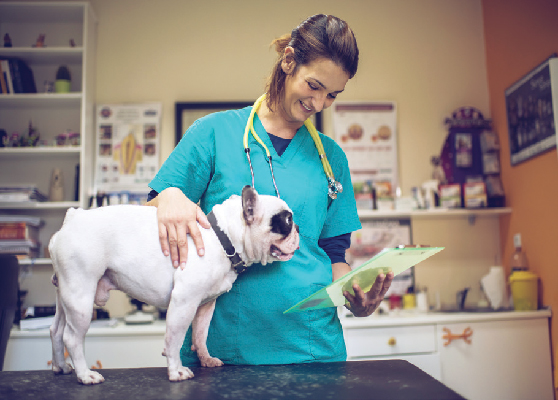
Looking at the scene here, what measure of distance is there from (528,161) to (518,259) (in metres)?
0.59

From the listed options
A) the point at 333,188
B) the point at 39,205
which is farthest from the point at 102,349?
the point at 333,188

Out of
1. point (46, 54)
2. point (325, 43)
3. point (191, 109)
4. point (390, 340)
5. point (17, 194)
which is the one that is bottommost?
point (390, 340)

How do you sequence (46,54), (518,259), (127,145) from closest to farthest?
(518,259) < (46,54) < (127,145)

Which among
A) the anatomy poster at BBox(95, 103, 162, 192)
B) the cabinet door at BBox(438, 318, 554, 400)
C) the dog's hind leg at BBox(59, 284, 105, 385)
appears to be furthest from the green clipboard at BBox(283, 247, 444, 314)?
the anatomy poster at BBox(95, 103, 162, 192)

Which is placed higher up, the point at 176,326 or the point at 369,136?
the point at 369,136

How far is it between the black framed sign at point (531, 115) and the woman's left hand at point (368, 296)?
6.04ft

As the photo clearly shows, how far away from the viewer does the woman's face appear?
1029 mm

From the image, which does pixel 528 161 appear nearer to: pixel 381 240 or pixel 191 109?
pixel 381 240

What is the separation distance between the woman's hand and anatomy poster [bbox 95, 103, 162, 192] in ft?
6.97

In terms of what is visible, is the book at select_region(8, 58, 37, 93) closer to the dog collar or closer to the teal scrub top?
the teal scrub top

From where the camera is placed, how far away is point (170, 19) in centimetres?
308

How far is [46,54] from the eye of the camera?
9.21 feet

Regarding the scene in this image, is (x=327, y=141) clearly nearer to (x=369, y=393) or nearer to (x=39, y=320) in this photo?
(x=369, y=393)

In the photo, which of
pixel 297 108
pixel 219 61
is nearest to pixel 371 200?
pixel 219 61
